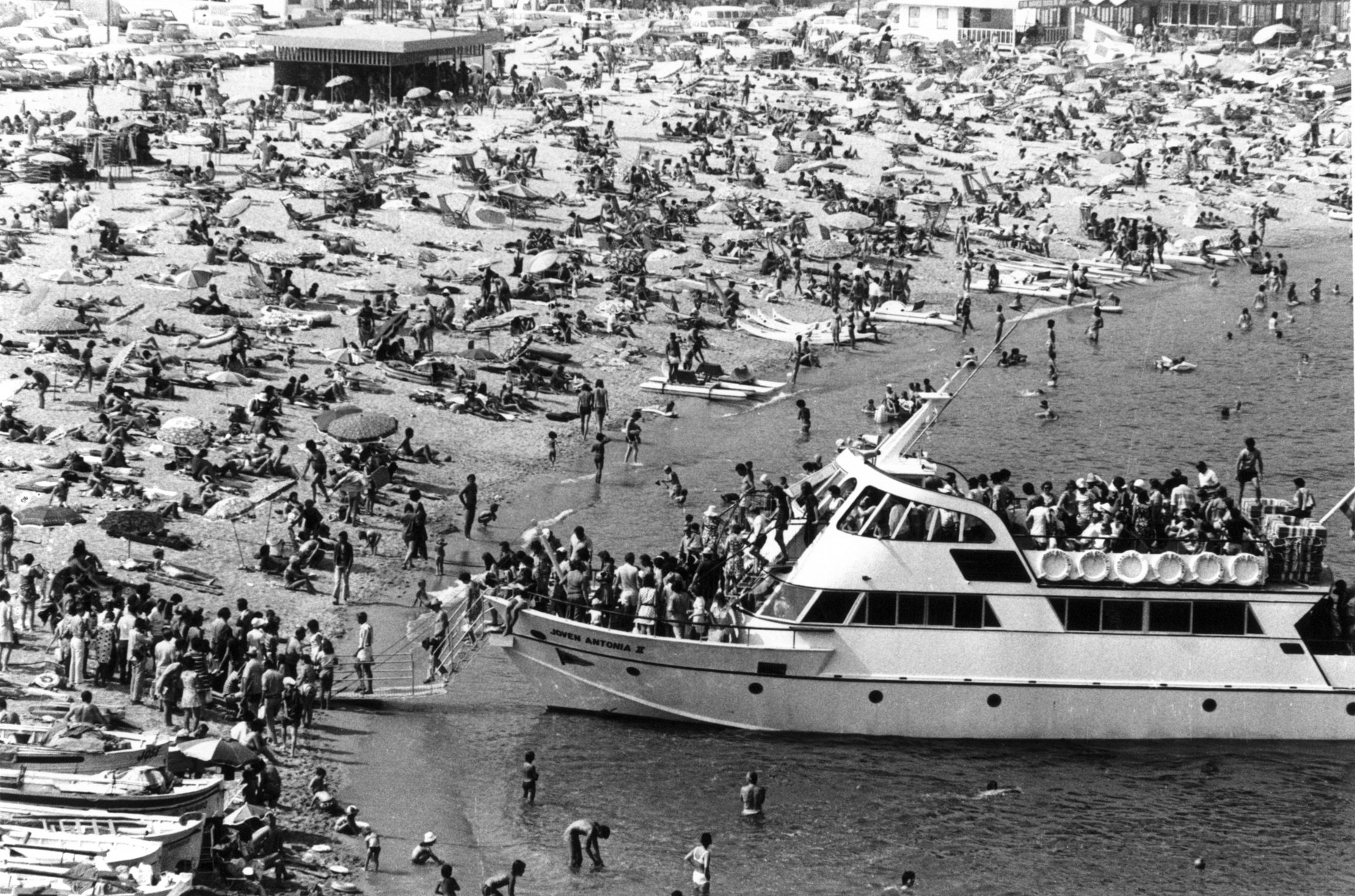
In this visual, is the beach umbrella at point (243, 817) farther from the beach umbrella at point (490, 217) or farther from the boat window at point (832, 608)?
the beach umbrella at point (490, 217)

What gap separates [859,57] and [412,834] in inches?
4016

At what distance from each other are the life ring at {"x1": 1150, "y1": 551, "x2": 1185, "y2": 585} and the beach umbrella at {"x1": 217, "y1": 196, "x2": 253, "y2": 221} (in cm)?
3942

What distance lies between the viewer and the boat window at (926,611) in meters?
34.3

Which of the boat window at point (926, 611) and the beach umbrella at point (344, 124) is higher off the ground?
the beach umbrella at point (344, 124)

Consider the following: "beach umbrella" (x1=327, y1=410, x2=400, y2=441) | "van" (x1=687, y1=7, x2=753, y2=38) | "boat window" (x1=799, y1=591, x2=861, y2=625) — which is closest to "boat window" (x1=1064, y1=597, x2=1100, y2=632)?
"boat window" (x1=799, y1=591, x2=861, y2=625)

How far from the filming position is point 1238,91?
388 feet

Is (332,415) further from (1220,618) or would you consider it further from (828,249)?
(828,249)

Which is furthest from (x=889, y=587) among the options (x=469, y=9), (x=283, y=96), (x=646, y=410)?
(x=469, y=9)

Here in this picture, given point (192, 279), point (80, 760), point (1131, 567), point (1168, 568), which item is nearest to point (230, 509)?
point (80, 760)

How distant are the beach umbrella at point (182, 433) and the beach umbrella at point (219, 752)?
53.8 feet

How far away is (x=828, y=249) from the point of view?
70562 mm

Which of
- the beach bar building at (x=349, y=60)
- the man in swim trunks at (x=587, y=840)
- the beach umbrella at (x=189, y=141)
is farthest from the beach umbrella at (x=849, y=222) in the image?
the man in swim trunks at (x=587, y=840)

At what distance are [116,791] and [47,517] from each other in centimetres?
1236

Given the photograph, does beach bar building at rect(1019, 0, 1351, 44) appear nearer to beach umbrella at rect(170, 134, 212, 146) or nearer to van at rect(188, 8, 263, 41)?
van at rect(188, 8, 263, 41)
